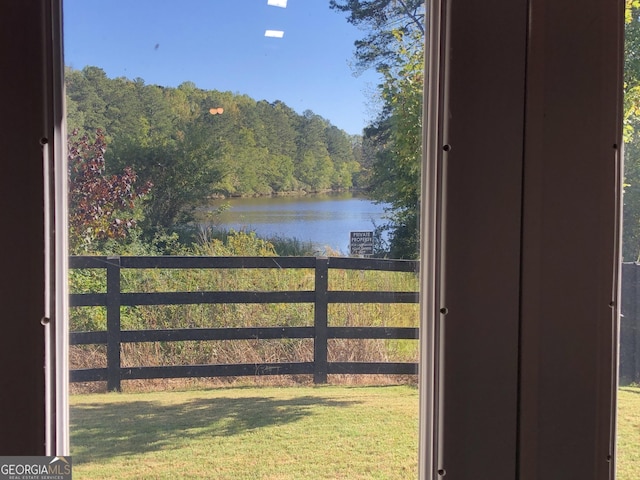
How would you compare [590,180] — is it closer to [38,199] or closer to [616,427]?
[616,427]

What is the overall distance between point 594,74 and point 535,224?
12.1 inches

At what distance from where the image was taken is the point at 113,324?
0.93 m

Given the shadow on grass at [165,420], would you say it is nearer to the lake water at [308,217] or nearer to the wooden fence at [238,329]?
the wooden fence at [238,329]

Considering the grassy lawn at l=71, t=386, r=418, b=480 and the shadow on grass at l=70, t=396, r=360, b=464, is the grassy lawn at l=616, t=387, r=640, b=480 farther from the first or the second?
the shadow on grass at l=70, t=396, r=360, b=464

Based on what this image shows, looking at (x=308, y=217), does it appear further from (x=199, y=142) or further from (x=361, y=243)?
(x=199, y=142)

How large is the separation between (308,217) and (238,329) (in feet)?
0.86

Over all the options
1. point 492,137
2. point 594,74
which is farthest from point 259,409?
point 594,74

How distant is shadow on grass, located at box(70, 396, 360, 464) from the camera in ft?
3.00

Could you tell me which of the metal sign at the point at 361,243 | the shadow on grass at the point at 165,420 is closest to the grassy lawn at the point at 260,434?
the shadow on grass at the point at 165,420

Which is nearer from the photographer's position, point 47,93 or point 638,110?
point 47,93

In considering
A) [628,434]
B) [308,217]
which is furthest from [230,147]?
[628,434]

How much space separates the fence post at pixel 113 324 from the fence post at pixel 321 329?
1.25 feet

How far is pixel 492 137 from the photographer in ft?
2.95

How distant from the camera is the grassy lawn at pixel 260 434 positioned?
923 millimetres
